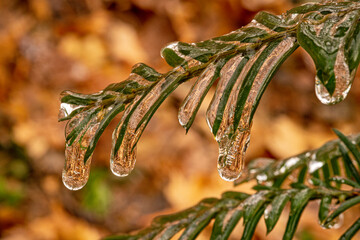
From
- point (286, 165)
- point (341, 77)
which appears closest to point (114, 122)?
point (286, 165)

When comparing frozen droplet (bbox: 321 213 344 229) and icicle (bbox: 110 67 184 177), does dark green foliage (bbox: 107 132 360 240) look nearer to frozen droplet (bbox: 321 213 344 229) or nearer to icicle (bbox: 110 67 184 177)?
frozen droplet (bbox: 321 213 344 229)

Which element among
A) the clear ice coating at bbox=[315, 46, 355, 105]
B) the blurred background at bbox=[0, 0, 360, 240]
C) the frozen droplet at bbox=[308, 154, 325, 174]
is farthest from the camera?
the blurred background at bbox=[0, 0, 360, 240]

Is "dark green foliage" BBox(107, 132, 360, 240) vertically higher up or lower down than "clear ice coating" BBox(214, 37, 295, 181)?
lower down

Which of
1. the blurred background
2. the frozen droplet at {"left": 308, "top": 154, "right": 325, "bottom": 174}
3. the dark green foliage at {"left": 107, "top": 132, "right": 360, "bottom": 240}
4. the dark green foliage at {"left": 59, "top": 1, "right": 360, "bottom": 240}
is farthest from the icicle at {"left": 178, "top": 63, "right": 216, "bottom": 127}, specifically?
the blurred background

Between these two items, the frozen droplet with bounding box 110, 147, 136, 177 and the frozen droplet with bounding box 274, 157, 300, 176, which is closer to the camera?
the frozen droplet with bounding box 110, 147, 136, 177

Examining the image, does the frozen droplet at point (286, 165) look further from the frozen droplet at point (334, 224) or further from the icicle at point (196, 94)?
the icicle at point (196, 94)

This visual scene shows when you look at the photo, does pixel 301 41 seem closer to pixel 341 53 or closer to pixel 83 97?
pixel 341 53

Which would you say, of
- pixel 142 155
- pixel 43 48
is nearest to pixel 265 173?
pixel 142 155
